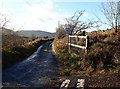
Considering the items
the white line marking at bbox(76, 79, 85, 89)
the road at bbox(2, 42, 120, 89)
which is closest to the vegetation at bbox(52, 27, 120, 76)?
the road at bbox(2, 42, 120, 89)

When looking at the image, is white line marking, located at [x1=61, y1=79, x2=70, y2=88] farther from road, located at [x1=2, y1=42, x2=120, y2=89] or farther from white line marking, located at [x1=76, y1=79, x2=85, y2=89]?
white line marking, located at [x1=76, y1=79, x2=85, y2=89]

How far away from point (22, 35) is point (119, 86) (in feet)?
82.0

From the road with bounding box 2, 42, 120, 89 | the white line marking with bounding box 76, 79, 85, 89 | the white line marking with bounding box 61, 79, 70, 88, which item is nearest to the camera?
the white line marking with bounding box 76, 79, 85, 89

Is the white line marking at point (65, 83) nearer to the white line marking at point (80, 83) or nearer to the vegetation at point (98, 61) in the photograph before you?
the white line marking at point (80, 83)

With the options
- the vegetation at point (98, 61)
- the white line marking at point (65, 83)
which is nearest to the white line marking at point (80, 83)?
the white line marking at point (65, 83)

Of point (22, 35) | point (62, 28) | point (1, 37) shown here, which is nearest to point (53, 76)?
point (1, 37)

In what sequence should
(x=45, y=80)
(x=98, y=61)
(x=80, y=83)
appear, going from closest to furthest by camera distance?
(x=80, y=83)
(x=45, y=80)
(x=98, y=61)

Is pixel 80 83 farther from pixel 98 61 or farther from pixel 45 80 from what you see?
pixel 98 61

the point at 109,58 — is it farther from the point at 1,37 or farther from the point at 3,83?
the point at 1,37

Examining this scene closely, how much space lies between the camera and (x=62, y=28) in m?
52.5

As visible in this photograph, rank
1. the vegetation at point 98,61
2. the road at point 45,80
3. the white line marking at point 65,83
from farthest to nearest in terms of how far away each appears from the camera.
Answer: the vegetation at point 98,61 → the white line marking at point 65,83 → the road at point 45,80

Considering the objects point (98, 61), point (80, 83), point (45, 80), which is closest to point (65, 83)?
point (80, 83)

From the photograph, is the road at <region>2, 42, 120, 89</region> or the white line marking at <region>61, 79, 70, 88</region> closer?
the road at <region>2, 42, 120, 89</region>

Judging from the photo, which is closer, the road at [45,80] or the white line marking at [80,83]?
the white line marking at [80,83]
